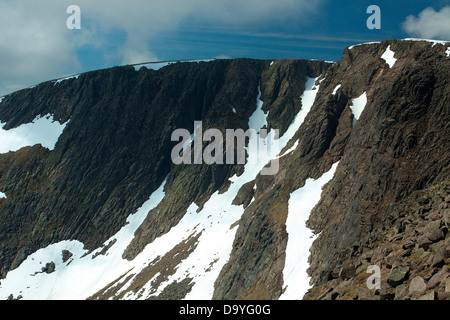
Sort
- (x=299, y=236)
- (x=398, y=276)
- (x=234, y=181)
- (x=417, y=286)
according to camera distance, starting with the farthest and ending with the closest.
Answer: (x=234, y=181) → (x=299, y=236) → (x=398, y=276) → (x=417, y=286)

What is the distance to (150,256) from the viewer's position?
79.7 meters

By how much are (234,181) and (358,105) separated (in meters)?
39.7

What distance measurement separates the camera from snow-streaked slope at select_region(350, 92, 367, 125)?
60969 millimetres

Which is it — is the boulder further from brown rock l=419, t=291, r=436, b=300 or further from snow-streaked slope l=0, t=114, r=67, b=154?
snow-streaked slope l=0, t=114, r=67, b=154

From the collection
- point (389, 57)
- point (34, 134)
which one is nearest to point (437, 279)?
point (389, 57)

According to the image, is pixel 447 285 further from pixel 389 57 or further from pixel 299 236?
pixel 389 57

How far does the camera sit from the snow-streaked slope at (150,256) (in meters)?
63.6

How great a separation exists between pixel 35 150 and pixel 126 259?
61007 mm

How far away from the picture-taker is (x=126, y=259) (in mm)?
85500

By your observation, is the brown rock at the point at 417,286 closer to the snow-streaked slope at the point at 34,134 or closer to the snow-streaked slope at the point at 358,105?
the snow-streaked slope at the point at 358,105

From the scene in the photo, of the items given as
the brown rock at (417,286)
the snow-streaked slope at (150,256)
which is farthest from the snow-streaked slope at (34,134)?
the brown rock at (417,286)

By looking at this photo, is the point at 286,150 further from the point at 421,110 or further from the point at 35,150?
the point at 35,150

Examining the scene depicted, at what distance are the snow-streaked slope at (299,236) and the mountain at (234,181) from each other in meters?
0.23
